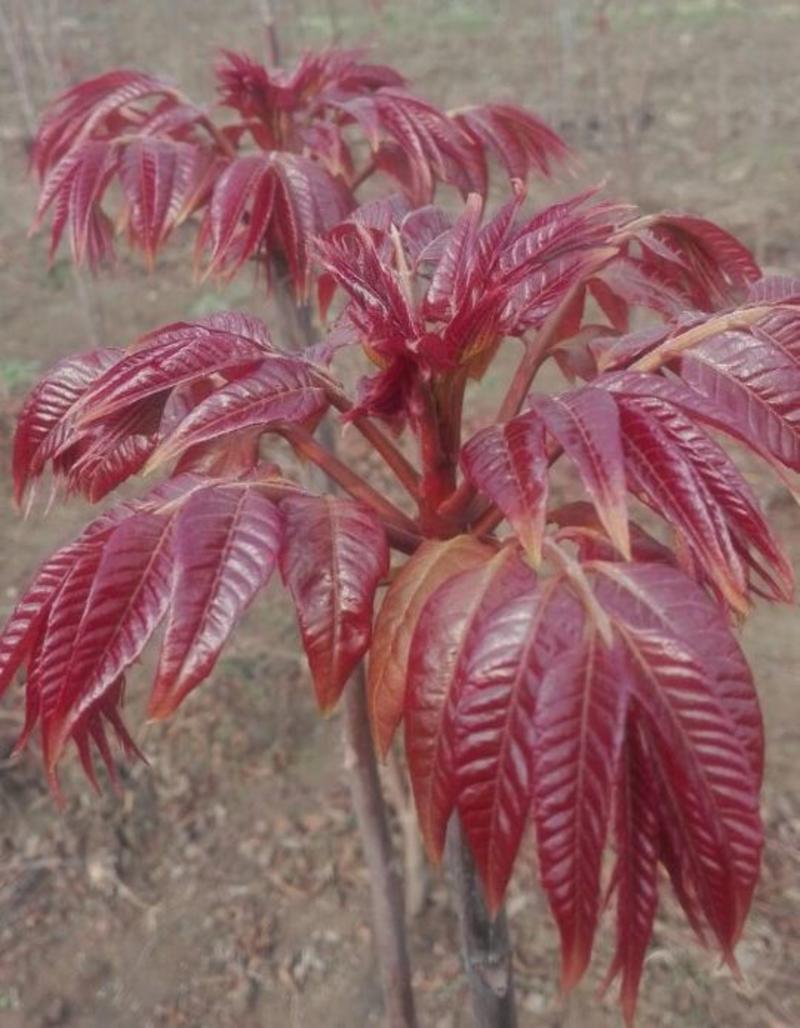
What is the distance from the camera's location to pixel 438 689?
26.1 inches

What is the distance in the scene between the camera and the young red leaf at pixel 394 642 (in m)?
0.75

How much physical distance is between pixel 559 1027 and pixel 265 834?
769 millimetres

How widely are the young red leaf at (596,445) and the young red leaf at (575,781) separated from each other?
0.10 metres

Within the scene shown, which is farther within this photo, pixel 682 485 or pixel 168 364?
pixel 168 364

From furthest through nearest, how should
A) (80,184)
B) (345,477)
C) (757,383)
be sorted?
(80,184), (345,477), (757,383)

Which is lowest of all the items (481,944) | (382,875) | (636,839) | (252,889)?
(252,889)

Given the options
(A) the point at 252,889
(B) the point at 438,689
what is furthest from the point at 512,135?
(A) the point at 252,889

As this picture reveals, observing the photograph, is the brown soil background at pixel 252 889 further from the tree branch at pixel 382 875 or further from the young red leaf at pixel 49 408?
the young red leaf at pixel 49 408

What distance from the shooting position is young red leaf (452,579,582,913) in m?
0.61

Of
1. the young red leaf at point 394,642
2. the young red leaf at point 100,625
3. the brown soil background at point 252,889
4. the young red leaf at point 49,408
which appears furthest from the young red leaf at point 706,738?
the brown soil background at point 252,889

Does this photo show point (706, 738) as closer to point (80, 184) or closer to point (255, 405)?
point (255, 405)

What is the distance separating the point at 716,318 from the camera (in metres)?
0.85

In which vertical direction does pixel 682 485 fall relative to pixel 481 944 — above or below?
above

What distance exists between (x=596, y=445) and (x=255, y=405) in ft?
0.88
